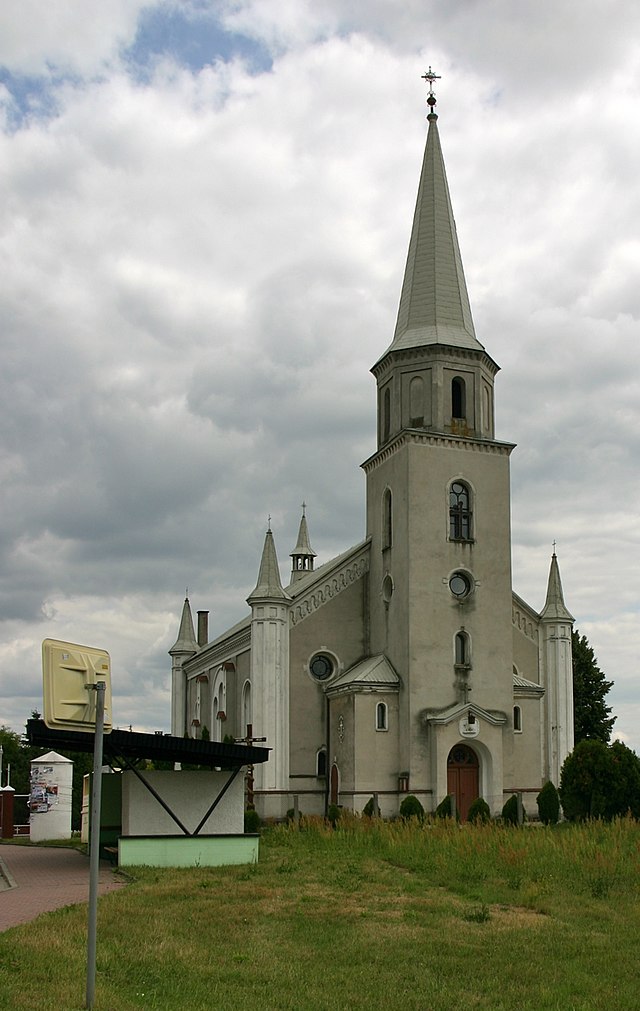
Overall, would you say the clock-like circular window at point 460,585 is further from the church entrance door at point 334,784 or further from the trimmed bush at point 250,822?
the trimmed bush at point 250,822

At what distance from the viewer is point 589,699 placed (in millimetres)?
59844

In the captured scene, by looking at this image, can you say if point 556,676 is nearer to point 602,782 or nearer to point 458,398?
point 602,782

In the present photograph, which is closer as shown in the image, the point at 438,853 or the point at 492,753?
the point at 438,853

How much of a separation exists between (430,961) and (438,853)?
1022 cm

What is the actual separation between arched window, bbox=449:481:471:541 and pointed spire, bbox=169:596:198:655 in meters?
26.2

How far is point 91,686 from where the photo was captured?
10.4 m

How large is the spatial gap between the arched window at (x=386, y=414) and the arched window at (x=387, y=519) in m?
2.65

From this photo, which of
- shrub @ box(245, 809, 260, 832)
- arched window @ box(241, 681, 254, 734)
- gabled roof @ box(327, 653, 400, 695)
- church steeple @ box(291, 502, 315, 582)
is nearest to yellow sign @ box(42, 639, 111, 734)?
shrub @ box(245, 809, 260, 832)

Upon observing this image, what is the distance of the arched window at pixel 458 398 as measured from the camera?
4362 cm

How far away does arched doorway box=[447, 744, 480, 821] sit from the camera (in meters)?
39.9

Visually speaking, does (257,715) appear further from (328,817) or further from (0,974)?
(0,974)

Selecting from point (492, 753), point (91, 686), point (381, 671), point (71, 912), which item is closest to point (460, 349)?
point (381, 671)

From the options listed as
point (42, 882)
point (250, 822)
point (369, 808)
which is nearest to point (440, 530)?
point (369, 808)

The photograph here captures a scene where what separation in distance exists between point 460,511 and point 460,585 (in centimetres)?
297
